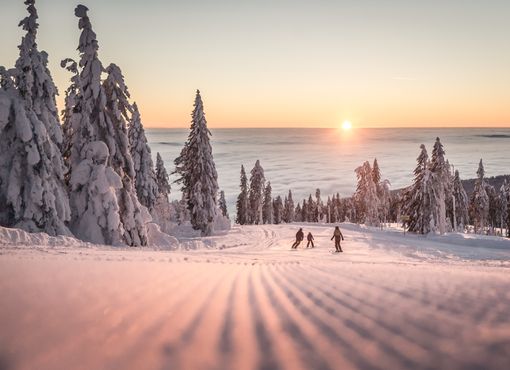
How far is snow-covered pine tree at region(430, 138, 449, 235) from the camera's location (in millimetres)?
43750

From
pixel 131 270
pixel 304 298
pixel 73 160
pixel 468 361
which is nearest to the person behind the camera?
pixel 468 361

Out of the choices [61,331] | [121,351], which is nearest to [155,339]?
[121,351]

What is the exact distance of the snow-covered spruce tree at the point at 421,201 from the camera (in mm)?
44156

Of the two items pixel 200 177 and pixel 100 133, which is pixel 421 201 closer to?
pixel 200 177

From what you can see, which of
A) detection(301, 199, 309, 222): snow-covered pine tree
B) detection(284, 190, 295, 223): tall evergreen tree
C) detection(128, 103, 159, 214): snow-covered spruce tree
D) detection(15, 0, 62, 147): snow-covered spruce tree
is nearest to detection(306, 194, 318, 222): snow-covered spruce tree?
detection(301, 199, 309, 222): snow-covered pine tree

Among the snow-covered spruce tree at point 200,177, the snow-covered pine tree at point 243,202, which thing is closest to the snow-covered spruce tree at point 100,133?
the snow-covered spruce tree at point 200,177

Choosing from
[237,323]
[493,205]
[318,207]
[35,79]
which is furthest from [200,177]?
[493,205]

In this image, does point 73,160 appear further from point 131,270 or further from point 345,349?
point 345,349

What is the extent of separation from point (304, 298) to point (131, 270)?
3095 millimetres

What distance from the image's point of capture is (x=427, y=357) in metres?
2.59

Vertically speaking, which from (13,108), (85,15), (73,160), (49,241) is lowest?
(49,241)

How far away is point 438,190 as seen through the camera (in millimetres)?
44906

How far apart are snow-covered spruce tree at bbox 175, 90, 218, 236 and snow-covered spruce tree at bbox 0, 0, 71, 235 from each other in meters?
19.0

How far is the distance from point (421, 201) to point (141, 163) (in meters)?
34.1
